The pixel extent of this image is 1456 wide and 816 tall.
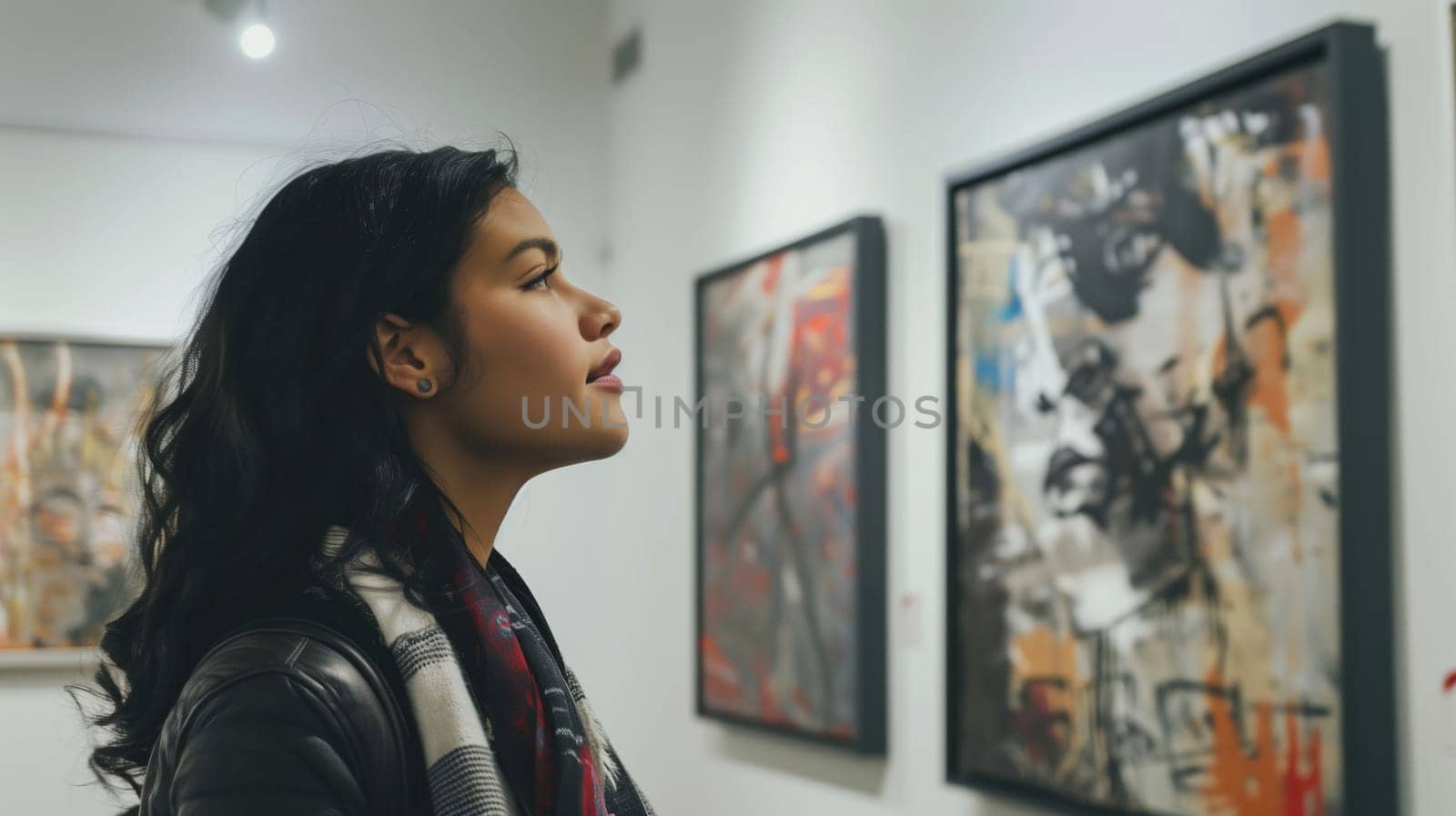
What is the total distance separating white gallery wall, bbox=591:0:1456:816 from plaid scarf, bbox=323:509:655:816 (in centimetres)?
119

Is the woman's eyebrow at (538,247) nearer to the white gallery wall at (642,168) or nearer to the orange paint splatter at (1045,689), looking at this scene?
the white gallery wall at (642,168)

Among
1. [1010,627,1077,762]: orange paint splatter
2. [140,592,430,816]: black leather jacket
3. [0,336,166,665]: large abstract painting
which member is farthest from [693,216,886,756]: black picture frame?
[0,336,166,665]: large abstract painting

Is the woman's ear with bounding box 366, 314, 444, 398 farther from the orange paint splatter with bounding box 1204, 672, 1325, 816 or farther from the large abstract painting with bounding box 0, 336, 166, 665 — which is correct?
the large abstract painting with bounding box 0, 336, 166, 665

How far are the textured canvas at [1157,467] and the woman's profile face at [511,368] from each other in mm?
1107

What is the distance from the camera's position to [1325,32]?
6.33 ft

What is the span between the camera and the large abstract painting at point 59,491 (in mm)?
4336

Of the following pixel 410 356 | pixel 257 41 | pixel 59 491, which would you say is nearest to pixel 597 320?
pixel 410 356

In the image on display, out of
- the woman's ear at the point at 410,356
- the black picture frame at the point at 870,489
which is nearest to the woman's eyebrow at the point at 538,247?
the woman's ear at the point at 410,356

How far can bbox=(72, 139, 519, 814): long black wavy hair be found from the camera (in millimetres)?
1168

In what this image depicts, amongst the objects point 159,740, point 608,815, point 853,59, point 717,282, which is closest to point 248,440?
point 159,740

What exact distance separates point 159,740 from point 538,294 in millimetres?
518

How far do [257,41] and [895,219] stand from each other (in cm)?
202

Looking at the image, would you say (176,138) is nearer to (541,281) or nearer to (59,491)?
(59,491)

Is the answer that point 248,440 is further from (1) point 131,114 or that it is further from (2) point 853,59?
(1) point 131,114
